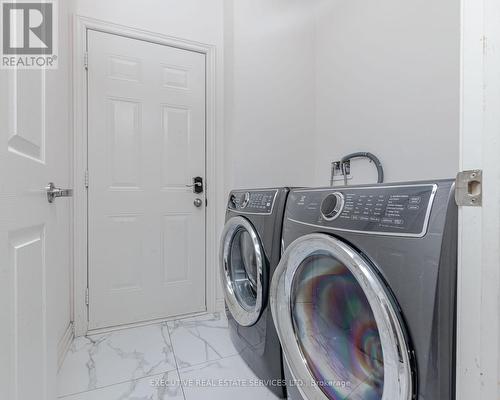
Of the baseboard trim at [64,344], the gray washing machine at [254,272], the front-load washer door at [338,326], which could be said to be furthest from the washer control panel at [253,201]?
the baseboard trim at [64,344]

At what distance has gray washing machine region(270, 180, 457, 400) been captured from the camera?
1.83ft

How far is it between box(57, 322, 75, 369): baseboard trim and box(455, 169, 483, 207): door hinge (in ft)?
5.87

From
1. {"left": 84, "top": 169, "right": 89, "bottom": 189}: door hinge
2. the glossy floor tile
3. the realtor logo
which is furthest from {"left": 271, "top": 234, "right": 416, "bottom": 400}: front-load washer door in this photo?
{"left": 84, "top": 169, "right": 89, "bottom": 189}: door hinge

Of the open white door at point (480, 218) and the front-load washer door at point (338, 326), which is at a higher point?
the open white door at point (480, 218)

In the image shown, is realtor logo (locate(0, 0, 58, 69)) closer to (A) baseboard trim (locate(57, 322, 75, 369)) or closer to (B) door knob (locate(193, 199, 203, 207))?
(B) door knob (locate(193, 199, 203, 207))

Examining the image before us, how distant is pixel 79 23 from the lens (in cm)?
164

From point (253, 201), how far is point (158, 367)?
0.96 metres

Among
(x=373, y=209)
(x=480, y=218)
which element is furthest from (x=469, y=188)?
(x=373, y=209)

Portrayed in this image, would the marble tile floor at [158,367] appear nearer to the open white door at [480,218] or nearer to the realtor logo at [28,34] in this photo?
the open white door at [480,218]

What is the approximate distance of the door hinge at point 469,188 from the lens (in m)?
0.47

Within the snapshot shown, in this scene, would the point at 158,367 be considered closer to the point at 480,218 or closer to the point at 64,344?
the point at 64,344

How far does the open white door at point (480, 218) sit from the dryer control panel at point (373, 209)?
12 cm

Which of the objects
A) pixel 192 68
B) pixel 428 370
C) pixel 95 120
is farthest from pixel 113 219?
pixel 428 370

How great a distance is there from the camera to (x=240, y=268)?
1.51 m
